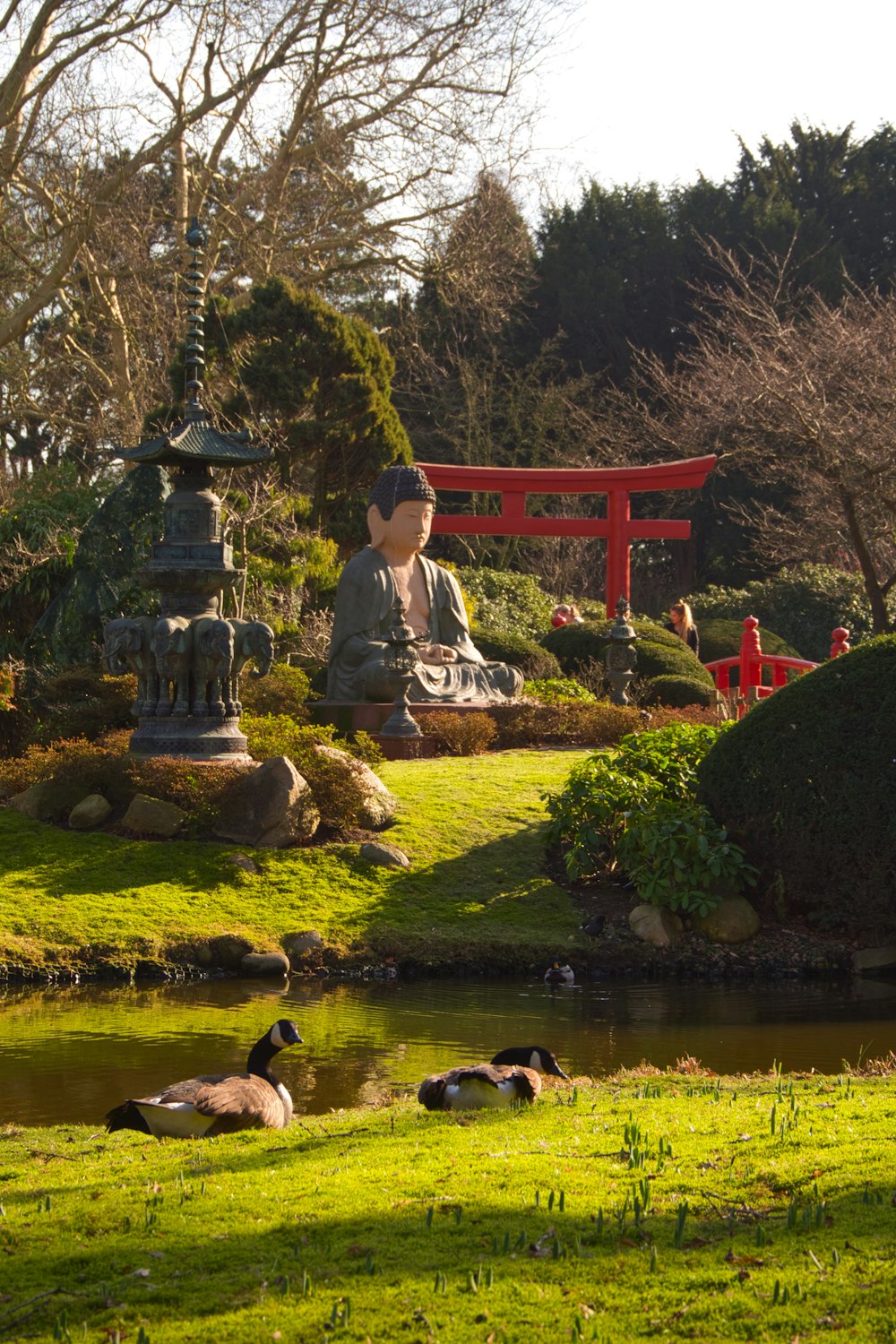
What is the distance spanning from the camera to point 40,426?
111ft

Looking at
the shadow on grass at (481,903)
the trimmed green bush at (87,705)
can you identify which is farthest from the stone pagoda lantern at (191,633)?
the shadow on grass at (481,903)

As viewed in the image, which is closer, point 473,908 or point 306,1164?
point 306,1164

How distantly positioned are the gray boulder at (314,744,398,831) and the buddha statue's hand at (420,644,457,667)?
4621 millimetres

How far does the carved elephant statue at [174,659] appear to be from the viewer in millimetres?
11773

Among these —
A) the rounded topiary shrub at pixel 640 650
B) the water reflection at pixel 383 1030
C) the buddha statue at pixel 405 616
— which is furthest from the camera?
the rounded topiary shrub at pixel 640 650

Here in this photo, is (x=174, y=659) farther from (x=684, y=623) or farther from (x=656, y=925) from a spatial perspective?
(x=684, y=623)

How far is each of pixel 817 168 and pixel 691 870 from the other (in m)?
29.9

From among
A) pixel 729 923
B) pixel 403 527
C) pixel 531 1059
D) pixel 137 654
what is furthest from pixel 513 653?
pixel 531 1059

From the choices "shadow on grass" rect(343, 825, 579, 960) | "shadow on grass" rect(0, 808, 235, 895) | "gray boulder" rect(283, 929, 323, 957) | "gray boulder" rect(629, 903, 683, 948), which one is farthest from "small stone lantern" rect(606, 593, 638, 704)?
"gray boulder" rect(283, 929, 323, 957)

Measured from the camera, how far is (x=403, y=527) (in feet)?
54.0

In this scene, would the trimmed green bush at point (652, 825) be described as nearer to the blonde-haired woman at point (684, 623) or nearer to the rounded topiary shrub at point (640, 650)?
the rounded topiary shrub at point (640, 650)

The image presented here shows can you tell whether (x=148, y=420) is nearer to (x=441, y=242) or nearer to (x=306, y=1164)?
(x=441, y=242)

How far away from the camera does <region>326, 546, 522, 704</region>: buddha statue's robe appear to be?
50.9ft

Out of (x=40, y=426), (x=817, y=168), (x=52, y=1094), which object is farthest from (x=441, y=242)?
(x=52, y=1094)
